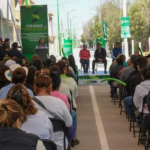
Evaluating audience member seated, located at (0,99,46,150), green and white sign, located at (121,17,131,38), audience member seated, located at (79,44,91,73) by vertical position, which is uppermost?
green and white sign, located at (121,17,131,38)

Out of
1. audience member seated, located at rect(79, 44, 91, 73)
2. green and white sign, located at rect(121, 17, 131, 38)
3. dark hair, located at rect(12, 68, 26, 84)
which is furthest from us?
audience member seated, located at rect(79, 44, 91, 73)

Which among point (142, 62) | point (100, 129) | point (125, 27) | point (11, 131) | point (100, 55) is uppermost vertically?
point (125, 27)

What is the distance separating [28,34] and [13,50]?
330cm

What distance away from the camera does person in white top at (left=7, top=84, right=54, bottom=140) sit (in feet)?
12.3

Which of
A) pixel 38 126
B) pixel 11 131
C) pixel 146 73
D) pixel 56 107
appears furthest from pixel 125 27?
pixel 11 131

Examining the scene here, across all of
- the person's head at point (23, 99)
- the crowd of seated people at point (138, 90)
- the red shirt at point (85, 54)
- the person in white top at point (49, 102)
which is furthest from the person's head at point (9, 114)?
the red shirt at point (85, 54)

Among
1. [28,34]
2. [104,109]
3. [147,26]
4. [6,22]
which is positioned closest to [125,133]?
[104,109]

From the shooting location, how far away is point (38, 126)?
3869 mm

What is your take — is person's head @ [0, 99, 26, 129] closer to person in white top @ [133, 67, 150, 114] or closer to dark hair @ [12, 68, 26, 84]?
dark hair @ [12, 68, 26, 84]

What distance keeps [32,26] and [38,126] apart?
14644mm

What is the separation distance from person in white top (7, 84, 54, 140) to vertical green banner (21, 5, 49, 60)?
46.9 ft

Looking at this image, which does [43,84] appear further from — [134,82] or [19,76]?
[134,82]

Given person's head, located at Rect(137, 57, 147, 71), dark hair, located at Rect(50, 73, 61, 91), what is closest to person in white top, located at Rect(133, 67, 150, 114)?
dark hair, located at Rect(50, 73, 61, 91)

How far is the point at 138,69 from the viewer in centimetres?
842
